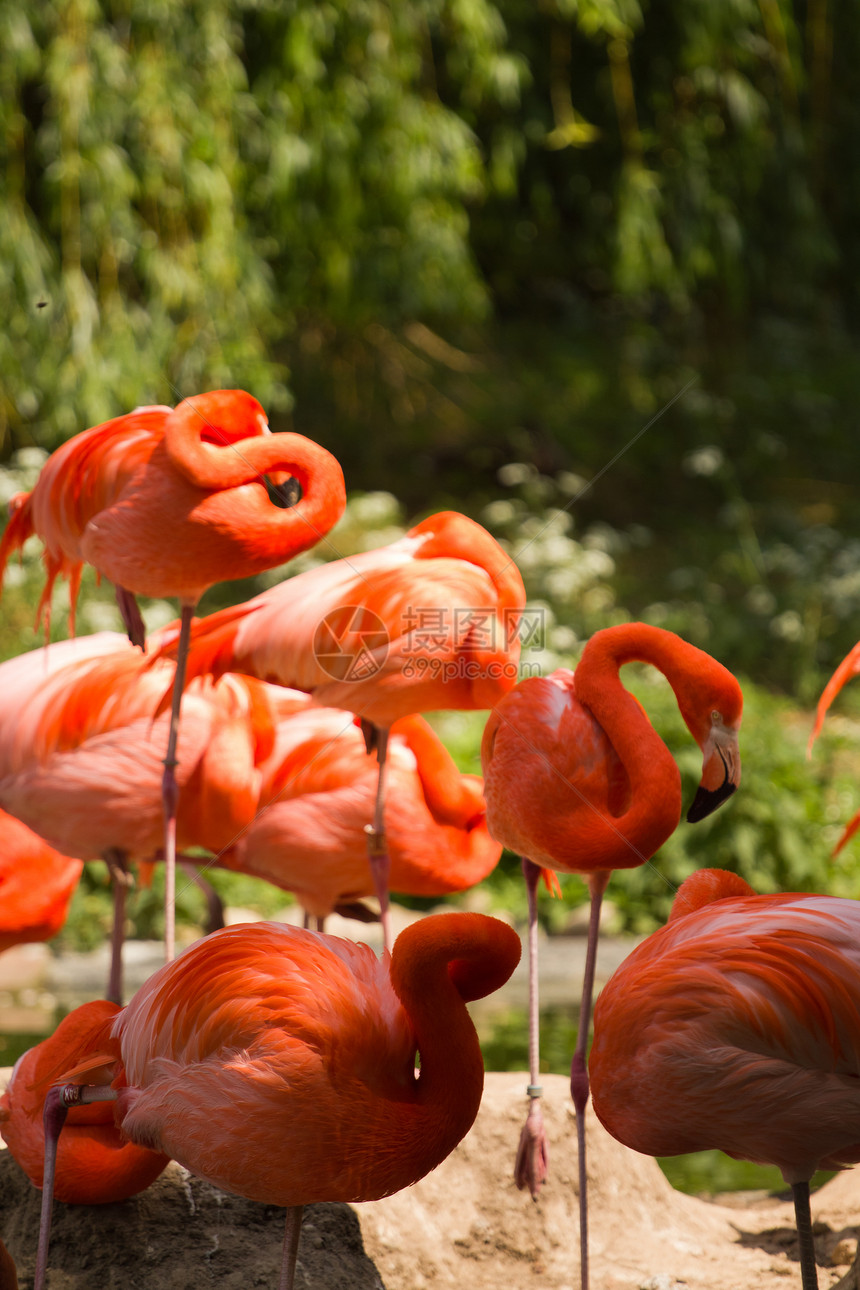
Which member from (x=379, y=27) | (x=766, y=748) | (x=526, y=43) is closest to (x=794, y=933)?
(x=766, y=748)

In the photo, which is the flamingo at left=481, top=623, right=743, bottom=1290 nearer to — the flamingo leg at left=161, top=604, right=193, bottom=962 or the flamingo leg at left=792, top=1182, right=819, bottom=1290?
the flamingo leg at left=792, top=1182, right=819, bottom=1290

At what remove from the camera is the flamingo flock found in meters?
1.70

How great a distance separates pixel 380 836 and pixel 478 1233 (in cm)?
79

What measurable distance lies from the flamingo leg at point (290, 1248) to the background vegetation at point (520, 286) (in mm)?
1719

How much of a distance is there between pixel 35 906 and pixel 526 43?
6.25 meters

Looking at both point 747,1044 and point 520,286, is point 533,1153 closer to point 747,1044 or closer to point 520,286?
point 747,1044

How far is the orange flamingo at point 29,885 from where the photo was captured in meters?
2.88

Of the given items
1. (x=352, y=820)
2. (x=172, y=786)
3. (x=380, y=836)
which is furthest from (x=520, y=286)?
(x=172, y=786)

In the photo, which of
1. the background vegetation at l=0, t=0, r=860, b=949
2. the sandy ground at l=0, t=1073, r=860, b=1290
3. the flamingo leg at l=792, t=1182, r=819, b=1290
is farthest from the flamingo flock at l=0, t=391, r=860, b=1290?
Answer: the background vegetation at l=0, t=0, r=860, b=949

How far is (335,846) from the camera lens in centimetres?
297

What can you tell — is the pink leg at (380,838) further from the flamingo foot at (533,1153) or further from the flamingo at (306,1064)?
the flamingo at (306,1064)

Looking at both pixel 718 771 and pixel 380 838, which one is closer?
pixel 718 771

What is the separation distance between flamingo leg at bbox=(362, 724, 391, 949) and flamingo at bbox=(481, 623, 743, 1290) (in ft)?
1.37

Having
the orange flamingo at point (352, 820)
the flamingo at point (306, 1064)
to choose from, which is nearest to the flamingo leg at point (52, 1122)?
the flamingo at point (306, 1064)
